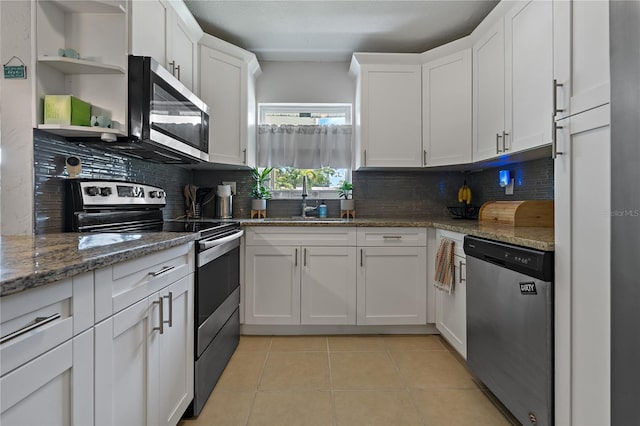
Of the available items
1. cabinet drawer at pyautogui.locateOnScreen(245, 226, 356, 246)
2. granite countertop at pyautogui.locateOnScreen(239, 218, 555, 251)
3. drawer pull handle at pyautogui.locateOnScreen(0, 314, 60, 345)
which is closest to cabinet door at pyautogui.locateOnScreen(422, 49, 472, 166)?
granite countertop at pyautogui.locateOnScreen(239, 218, 555, 251)

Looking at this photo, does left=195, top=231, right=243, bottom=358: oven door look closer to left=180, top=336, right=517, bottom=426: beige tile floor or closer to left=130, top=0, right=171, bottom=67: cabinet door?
left=180, top=336, right=517, bottom=426: beige tile floor

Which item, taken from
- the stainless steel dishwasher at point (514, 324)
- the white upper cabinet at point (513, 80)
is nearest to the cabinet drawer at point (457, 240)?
the stainless steel dishwasher at point (514, 324)

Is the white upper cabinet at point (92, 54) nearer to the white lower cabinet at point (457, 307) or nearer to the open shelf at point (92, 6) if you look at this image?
the open shelf at point (92, 6)

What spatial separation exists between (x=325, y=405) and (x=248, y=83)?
8.07ft

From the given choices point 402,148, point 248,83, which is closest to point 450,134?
point 402,148

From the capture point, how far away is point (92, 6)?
4.97ft

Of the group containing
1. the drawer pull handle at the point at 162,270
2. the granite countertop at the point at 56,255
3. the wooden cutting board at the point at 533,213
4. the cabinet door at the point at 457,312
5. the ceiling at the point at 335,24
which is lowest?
the cabinet door at the point at 457,312

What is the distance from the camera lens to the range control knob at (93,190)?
159cm

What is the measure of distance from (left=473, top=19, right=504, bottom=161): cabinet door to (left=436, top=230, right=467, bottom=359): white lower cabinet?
0.71 metres

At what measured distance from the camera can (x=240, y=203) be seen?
10.3 feet

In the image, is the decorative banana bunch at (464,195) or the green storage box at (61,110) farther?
the decorative banana bunch at (464,195)

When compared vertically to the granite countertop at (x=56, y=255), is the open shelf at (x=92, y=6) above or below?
above

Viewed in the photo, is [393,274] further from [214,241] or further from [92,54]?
[92,54]

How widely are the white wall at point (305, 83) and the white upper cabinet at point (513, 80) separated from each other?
1.20 meters
